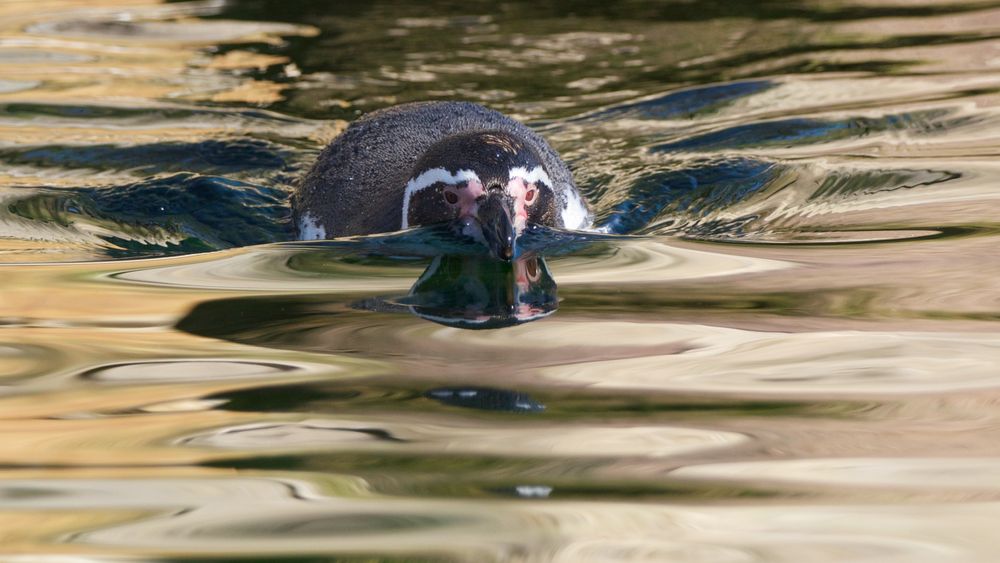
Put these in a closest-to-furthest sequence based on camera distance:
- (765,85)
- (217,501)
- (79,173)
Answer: (217,501)
(79,173)
(765,85)

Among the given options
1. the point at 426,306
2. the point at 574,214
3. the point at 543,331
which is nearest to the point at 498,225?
the point at 426,306

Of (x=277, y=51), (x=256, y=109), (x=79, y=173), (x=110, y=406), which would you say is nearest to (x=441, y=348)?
(x=110, y=406)

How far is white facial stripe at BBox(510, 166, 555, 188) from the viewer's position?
25.2 ft

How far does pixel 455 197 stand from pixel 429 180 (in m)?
0.22

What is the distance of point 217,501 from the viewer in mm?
4090

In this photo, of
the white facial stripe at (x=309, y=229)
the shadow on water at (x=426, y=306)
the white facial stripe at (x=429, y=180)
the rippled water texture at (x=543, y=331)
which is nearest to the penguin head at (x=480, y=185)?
the white facial stripe at (x=429, y=180)

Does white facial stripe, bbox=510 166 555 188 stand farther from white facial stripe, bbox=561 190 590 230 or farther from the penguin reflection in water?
white facial stripe, bbox=561 190 590 230

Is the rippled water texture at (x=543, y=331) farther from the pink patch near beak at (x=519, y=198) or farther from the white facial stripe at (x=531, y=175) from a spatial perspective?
the white facial stripe at (x=531, y=175)

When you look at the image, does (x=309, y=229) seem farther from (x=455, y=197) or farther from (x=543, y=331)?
(x=543, y=331)

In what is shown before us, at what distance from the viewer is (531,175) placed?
783 cm

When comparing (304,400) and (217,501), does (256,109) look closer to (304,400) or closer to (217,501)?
(304,400)

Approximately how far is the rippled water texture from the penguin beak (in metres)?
0.12

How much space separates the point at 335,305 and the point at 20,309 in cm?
148

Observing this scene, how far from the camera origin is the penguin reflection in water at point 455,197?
6512 mm
